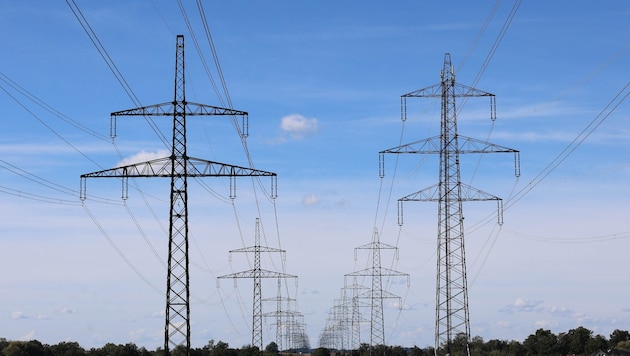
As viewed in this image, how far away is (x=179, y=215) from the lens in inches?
2295

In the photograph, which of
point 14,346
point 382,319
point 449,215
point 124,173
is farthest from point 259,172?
point 14,346

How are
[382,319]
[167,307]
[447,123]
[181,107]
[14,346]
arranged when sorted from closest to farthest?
1. [167,307]
2. [181,107]
3. [447,123]
4. [382,319]
5. [14,346]

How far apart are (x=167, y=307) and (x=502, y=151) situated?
29.8 meters

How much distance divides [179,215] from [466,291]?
26.5 meters

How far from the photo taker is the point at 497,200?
78375 millimetres

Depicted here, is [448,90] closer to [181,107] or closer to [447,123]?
[447,123]

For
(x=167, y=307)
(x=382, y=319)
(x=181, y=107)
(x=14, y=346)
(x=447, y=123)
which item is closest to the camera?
(x=167, y=307)

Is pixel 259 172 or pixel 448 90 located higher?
pixel 448 90

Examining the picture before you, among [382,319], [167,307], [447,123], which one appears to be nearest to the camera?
[167,307]

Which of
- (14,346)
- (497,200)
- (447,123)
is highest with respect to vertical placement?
(447,123)

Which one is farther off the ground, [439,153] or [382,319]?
[439,153]

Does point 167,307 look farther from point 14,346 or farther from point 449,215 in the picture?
point 14,346

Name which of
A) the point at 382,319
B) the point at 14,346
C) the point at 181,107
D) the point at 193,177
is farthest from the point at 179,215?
the point at 14,346

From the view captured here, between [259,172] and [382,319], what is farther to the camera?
[382,319]
